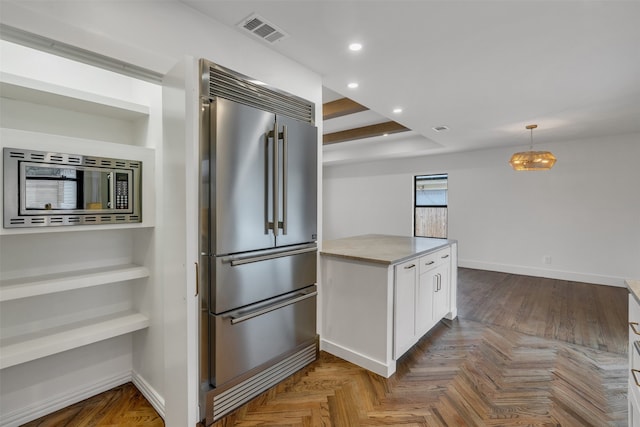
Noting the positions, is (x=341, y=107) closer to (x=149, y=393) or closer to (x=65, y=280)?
(x=65, y=280)

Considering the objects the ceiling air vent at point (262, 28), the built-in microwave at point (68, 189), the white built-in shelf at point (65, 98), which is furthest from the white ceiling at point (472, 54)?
the built-in microwave at point (68, 189)

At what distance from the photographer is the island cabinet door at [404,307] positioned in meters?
2.28

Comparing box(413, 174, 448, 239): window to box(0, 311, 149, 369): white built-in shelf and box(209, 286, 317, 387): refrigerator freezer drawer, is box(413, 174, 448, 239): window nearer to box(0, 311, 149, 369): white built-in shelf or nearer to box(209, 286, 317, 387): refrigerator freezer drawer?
box(209, 286, 317, 387): refrigerator freezer drawer

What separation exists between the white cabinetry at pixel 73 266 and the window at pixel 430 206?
5950 millimetres

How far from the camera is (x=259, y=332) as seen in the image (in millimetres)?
1986

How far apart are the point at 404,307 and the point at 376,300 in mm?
293

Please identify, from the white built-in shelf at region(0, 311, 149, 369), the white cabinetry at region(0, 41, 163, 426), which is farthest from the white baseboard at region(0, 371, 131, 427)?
the white built-in shelf at region(0, 311, 149, 369)

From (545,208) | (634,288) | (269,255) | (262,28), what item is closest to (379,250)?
(269,255)

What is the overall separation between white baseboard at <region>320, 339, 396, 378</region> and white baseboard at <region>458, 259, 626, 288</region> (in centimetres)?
456

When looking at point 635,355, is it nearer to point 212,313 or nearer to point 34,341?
point 212,313

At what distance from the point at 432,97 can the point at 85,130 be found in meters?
3.09

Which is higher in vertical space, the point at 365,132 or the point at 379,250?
the point at 365,132

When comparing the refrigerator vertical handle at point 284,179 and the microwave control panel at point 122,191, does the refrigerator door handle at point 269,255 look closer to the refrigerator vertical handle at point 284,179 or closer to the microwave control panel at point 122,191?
the refrigerator vertical handle at point 284,179

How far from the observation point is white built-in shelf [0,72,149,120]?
1.55m
